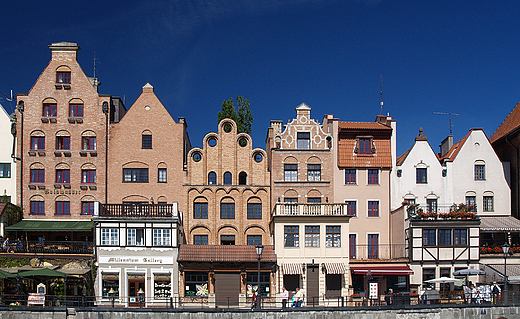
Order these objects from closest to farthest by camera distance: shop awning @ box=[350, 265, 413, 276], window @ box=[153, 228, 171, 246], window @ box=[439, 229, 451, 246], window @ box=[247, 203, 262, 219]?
window @ box=[153, 228, 171, 246], shop awning @ box=[350, 265, 413, 276], window @ box=[439, 229, 451, 246], window @ box=[247, 203, 262, 219]

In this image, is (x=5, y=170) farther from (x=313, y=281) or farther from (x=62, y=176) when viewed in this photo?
(x=313, y=281)

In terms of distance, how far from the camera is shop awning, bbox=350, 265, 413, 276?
4084cm

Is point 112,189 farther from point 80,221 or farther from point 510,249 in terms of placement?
point 510,249

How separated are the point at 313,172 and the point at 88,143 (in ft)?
59.7

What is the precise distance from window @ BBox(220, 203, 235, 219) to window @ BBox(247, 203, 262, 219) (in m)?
1.27

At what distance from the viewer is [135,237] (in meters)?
40.7

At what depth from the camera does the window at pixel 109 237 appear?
133 ft

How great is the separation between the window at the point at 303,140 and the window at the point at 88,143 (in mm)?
16394

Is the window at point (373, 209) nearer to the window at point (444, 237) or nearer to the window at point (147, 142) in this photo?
the window at point (444, 237)

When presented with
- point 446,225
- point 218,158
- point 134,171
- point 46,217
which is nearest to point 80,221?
point 46,217

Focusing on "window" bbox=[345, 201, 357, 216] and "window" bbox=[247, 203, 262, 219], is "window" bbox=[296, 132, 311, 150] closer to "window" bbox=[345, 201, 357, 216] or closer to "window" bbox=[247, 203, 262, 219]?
"window" bbox=[345, 201, 357, 216]

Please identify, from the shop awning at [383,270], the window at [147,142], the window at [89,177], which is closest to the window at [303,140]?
the shop awning at [383,270]

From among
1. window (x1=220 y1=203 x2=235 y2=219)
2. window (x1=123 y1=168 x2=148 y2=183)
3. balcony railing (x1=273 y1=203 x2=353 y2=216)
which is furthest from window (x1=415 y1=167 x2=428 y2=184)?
window (x1=123 y1=168 x2=148 y2=183)

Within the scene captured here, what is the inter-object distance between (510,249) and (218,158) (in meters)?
23.5
